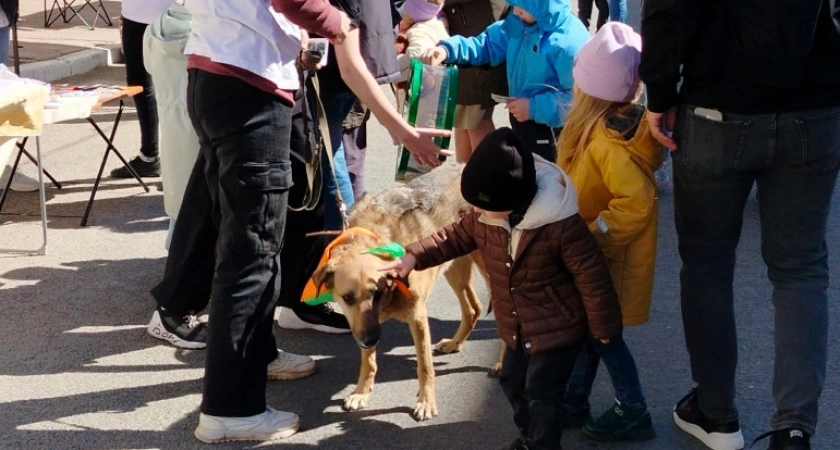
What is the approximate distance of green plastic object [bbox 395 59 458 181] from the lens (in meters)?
4.61

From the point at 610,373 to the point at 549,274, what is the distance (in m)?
0.58

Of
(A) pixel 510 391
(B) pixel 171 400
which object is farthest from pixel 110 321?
(A) pixel 510 391

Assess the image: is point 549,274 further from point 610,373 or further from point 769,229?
point 769,229

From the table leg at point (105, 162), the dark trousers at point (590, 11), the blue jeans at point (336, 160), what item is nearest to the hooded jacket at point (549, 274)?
the blue jeans at point (336, 160)

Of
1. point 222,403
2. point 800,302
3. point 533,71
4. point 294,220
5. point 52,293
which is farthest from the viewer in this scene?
point 52,293

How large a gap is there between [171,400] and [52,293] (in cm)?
146

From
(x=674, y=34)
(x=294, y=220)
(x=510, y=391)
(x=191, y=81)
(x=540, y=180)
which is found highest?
(x=674, y=34)

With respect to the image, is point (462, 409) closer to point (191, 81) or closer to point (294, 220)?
point (294, 220)

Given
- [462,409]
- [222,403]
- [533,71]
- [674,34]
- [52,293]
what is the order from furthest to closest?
1. [52,293]
2. [533,71]
3. [462,409]
4. [222,403]
5. [674,34]

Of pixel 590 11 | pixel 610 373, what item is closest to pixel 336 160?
pixel 610 373

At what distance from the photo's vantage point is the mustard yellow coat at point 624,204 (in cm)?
324

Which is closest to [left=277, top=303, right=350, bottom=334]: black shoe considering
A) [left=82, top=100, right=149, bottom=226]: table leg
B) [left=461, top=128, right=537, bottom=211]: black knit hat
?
[left=461, top=128, right=537, bottom=211]: black knit hat

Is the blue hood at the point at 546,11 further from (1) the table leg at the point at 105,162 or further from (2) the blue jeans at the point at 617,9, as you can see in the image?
(2) the blue jeans at the point at 617,9

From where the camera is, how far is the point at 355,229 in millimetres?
3869
